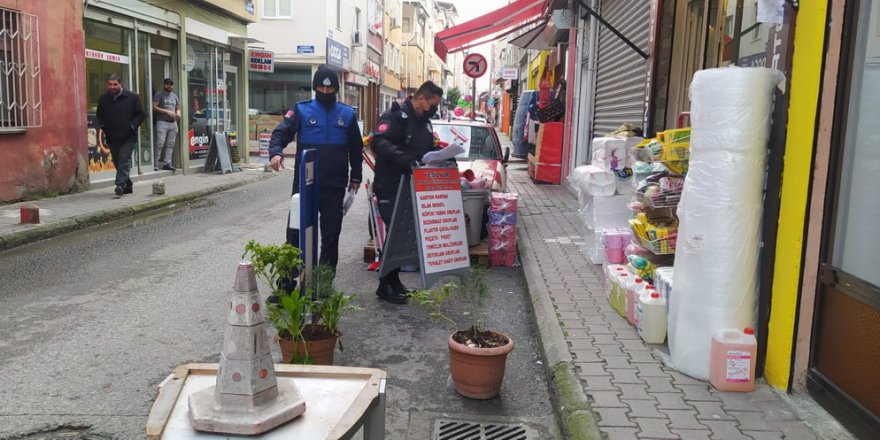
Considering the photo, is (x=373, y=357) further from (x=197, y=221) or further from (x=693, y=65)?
(x=197, y=221)

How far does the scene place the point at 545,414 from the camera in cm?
390

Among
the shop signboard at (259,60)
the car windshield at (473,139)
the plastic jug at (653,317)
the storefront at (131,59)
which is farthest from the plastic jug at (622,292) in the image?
the shop signboard at (259,60)

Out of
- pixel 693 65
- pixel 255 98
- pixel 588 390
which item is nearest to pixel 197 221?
pixel 693 65

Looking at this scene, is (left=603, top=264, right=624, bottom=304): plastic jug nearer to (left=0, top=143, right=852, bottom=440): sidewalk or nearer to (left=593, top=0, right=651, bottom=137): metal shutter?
(left=0, top=143, right=852, bottom=440): sidewalk

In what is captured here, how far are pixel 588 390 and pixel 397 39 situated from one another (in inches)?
1962

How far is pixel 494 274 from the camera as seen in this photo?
728cm

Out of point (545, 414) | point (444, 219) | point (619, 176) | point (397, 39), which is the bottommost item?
point (545, 414)

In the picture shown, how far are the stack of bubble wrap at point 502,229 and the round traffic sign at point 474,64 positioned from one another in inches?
364

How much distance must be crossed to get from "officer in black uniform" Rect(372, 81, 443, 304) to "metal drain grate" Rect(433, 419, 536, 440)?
234 cm

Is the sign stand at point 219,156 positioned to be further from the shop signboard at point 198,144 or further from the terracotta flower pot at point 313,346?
the terracotta flower pot at point 313,346

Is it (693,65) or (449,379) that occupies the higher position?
(693,65)

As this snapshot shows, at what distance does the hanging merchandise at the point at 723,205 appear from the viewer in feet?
12.1

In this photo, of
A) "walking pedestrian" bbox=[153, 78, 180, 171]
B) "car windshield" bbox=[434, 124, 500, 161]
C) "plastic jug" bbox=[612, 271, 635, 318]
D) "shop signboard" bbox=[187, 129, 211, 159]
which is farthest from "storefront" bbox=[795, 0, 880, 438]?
"shop signboard" bbox=[187, 129, 211, 159]

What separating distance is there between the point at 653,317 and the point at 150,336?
11.2 feet
